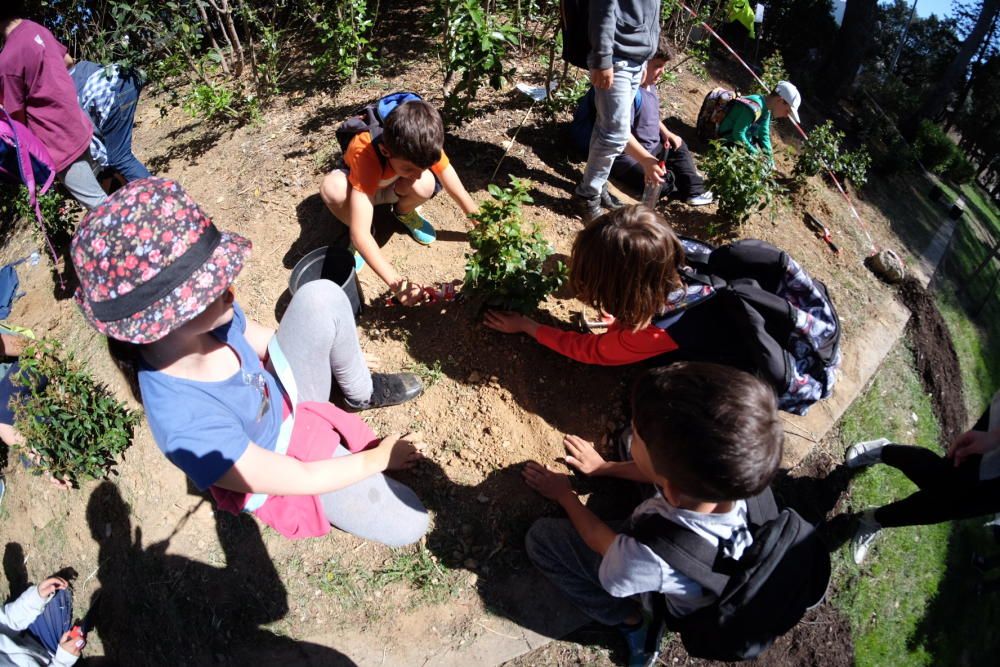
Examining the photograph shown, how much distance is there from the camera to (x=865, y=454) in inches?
128

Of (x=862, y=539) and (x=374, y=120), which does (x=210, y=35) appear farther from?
(x=862, y=539)

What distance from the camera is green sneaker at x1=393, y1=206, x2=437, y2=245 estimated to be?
3635mm

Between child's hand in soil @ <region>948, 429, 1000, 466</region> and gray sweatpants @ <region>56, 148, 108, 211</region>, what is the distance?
5123mm

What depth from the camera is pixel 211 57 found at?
16.4ft

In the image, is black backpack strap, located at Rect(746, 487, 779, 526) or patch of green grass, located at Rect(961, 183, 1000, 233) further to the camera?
patch of green grass, located at Rect(961, 183, 1000, 233)

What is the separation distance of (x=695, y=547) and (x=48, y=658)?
3.46 m

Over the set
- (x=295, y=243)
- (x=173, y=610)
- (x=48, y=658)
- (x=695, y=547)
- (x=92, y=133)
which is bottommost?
(x=48, y=658)

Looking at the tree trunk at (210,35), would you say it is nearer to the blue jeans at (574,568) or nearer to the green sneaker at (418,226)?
the green sneaker at (418,226)

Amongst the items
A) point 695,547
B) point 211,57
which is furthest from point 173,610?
point 211,57

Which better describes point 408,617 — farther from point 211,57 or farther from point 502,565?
point 211,57

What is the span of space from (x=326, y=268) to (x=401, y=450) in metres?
1.41

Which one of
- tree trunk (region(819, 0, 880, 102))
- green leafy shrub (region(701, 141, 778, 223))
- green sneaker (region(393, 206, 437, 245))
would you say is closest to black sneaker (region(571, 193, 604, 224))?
green leafy shrub (region(701, 141, 778, 223))

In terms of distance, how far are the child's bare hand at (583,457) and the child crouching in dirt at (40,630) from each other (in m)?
2.86

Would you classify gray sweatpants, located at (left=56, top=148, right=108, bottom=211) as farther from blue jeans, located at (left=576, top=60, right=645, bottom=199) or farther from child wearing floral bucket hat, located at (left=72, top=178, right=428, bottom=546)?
blue jeans, located at (left=576, top=60, right=645, bottom=199)
